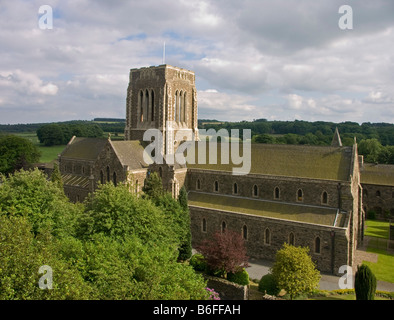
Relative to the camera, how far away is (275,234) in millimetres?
30938

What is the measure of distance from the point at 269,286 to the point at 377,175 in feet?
132

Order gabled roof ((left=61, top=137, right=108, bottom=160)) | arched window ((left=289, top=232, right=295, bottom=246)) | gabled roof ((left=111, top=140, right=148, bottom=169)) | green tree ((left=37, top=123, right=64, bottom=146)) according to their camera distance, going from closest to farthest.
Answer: arched window ((left=289, top=232, right=295, bottom=246)) → gabled roof ((left=111, top=140, right=148, bottom=169)) → gabled roof ((left=61, top=137, right=108, bottom=160)) → green tree ((left=37, top=123, right=64, bottom=146))

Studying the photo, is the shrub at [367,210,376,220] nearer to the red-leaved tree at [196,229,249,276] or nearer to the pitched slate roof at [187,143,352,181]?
the pitched slate roof at [187,143,352,181]

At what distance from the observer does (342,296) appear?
24.5 meters

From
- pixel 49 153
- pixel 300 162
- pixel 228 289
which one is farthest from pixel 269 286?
pixel 49 153

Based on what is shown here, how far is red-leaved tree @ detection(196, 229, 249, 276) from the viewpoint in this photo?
2519cm

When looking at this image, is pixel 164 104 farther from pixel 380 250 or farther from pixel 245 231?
pixel 380 250

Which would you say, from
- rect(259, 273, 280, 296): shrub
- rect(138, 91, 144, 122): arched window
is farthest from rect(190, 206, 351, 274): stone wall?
rect(138, 91, 144, 122): arched window

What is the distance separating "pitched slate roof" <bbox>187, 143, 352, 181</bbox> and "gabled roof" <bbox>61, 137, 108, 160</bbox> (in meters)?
21.1

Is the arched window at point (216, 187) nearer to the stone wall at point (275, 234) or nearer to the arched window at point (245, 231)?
the stone wall at point (275, 234)

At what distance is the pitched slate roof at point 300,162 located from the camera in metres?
31.6

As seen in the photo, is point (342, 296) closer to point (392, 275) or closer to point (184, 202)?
point (392, 275)

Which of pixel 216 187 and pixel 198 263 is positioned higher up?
pixel 216 187

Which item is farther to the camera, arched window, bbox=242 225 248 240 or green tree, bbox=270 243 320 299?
arched window, bbox=242 225 248 240
